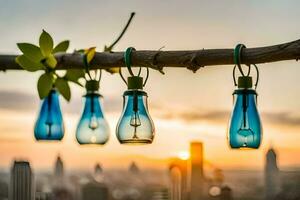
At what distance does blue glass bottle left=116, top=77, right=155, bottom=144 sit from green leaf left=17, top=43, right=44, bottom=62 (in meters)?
0.18

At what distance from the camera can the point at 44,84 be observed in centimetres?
140

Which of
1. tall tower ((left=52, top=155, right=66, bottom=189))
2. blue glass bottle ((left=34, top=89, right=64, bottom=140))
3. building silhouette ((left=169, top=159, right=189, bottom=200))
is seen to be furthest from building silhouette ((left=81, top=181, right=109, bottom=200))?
blue glass bottle ((left=34, top=89, right=64, bottom=140))

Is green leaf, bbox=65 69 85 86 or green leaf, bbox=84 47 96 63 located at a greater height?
green leaf, bbox=84 47 96 63

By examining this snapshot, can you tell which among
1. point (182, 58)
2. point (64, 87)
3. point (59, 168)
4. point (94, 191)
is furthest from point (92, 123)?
point (94, 191)

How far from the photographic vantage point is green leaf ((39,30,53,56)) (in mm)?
1375

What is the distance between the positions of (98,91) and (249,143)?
37 centimetres

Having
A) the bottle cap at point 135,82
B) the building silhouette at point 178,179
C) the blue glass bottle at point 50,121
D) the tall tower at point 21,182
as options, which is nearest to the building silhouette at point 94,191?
the building silhouette at point 178,179

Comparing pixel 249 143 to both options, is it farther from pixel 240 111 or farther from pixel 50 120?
pixel 50 120

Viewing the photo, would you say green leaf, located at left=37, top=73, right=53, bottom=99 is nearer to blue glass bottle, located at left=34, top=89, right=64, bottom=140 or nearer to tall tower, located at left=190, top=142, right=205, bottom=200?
blue glass bottle, located at left=34, top=89, right=64, bottom=140

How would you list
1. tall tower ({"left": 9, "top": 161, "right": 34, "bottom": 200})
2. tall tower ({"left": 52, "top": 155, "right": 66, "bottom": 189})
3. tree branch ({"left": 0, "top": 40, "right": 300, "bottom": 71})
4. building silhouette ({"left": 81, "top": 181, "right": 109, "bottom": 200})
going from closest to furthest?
tree branch ({"left": 0, "top": 40, "right": 300, "bottom": 71}) < tall tower ({"left": 9, "top": 161, "right": 34, "bottom": 200}) < tall tower ({"left": 52, "top": 155, "right": 66, "bottom": 189}) < building silhouette ({"left": 81, "top": 181, "right": 109, "bottom": 200})

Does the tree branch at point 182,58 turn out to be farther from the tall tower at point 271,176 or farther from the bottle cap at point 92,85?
A: the tall tower at point 271,176

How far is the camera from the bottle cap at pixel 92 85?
1451mm

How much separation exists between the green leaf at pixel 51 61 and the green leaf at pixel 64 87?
0.06 metres

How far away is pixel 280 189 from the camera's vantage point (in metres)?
3.32
